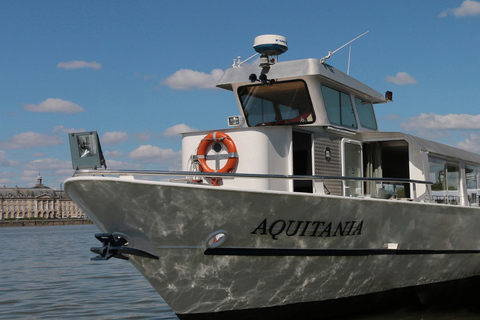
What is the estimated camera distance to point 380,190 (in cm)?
846

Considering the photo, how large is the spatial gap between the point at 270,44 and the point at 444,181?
3.96 m

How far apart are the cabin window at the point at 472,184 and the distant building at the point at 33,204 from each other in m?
180

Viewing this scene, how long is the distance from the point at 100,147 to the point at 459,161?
7.34 metres

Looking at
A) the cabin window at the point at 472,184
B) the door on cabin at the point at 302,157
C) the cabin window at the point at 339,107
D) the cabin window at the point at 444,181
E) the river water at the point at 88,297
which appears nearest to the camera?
the door on cabin at the point at 302,157

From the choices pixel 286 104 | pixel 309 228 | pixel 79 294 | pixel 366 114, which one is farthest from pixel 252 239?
pixel 79 294

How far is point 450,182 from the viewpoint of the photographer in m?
10.3

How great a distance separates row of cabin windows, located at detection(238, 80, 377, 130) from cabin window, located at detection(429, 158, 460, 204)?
Result: 1683mm

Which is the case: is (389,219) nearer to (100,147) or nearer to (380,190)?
(380,190)

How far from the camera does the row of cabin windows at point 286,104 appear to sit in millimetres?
8789

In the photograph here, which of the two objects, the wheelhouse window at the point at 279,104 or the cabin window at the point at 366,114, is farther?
the cabin window at the point at 366,114

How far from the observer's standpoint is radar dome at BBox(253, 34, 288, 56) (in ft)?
28.5

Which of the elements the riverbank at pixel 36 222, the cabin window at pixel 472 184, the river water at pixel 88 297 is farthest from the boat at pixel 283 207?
the riverbank at pixel 36 222

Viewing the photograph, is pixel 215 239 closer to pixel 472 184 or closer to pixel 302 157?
pixel 302 157

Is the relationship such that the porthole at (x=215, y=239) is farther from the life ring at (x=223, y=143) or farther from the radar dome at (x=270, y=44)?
the radar dome at (x=270, y=44)
